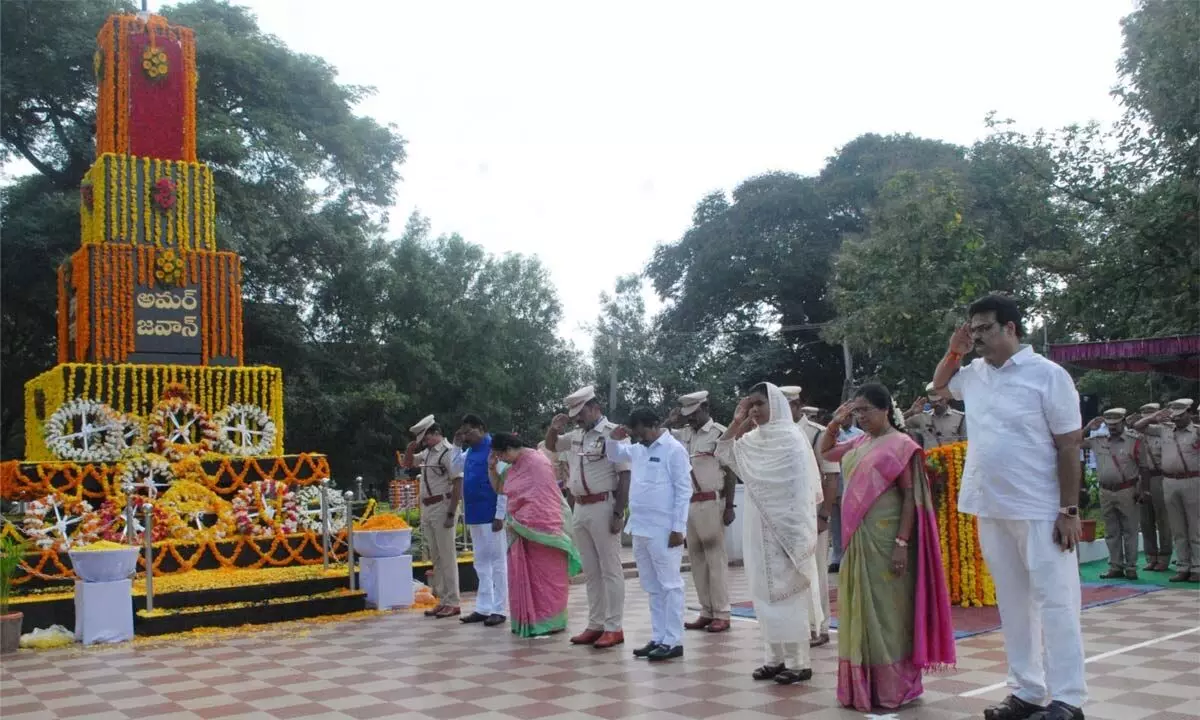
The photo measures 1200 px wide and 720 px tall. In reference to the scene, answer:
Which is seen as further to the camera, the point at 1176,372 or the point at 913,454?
the point at 1176,372

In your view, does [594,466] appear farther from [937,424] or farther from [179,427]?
[179,427]

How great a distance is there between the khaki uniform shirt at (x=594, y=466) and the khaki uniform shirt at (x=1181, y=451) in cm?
514

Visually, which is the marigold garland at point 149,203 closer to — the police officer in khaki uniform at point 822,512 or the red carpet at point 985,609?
the red carpet at point 985,609

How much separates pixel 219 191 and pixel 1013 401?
18.8 m

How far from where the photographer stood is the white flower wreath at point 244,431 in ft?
39.7

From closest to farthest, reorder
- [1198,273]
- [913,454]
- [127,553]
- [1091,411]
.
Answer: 1. [913,454]
2. [127,553]
3. [1198,273]
4. [1091,411]

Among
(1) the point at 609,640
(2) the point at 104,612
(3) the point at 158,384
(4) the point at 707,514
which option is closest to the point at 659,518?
(4) the point at 707,514

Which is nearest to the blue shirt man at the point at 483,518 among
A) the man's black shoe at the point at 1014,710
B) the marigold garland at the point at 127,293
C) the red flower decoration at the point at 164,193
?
the man's black shoe at the point at 1014,710

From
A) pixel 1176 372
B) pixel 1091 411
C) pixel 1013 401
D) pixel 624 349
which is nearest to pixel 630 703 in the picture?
pixel 1013 401

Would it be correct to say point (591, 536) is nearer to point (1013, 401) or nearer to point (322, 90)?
point (1013, 401)

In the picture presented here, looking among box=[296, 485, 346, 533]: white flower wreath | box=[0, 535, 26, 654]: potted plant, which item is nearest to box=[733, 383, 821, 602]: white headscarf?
box=[0, 535, 26, 654]: potted plant

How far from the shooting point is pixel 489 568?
7988 millimetres

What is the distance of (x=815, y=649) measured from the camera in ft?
20.0

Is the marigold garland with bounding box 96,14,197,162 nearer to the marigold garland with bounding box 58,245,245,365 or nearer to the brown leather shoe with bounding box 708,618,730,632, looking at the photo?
the marigold garland with bounding box 58,245,245,365
